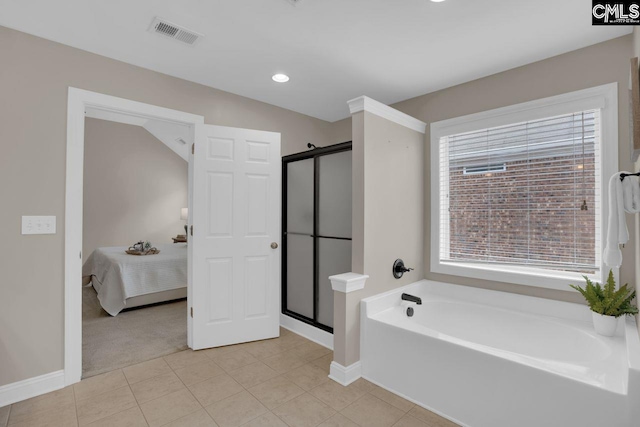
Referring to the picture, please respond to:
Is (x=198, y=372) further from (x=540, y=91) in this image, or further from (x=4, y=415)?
(x=540, y=91)

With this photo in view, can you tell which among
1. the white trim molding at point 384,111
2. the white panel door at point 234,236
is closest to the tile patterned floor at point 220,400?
the white panel door at point 234,236

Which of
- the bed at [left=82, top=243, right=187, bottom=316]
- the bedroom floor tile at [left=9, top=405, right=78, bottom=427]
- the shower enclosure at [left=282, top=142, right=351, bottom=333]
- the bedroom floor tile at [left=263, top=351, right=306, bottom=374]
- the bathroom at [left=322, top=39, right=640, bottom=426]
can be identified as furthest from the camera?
the bed at [left=82, top=243, right=187, bottom=316]

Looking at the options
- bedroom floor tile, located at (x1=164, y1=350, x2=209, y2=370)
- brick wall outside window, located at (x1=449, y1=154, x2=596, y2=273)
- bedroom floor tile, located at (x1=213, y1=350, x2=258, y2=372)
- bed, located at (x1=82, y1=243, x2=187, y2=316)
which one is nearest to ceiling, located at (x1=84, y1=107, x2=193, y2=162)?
bed, located at (x1=82, y1=243, x2=187, y2=316)

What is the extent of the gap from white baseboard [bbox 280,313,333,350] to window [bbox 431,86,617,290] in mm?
1241

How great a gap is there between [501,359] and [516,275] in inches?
43.3

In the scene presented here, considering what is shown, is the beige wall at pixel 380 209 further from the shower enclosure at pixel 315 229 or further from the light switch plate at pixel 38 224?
the light switch plate at pixel 38 224

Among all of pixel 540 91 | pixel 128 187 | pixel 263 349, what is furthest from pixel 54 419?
pixel 128 187

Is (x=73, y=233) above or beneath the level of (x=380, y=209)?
beneath

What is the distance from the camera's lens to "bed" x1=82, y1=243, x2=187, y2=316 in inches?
152

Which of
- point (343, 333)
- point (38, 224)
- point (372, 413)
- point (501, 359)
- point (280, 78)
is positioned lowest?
point (372, 413)

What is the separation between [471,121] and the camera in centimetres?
287

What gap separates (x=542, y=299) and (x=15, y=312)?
375cm

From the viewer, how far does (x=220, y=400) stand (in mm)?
2111

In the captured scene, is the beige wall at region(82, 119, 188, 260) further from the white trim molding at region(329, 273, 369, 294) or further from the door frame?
the white trim molding at region(329, 273, 369, 294)
